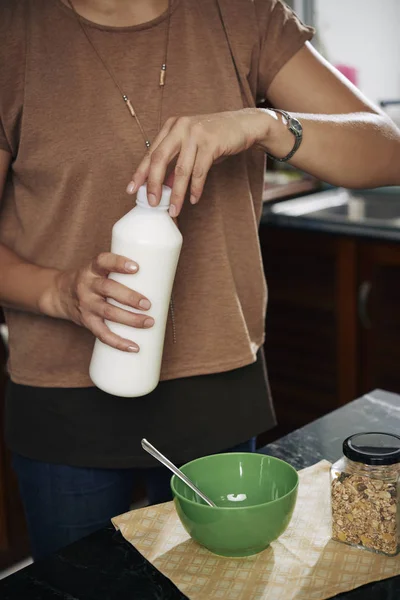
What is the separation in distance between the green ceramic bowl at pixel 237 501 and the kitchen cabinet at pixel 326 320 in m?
1.63

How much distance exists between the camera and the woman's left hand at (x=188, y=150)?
38.5 inches

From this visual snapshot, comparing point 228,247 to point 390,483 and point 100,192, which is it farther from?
point 390,483

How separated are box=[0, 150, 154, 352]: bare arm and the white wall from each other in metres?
2.54

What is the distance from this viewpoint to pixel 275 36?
1251mm

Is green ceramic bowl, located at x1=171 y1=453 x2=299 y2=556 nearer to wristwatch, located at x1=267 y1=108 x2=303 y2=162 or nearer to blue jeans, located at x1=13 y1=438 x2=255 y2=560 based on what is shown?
blue jeans, located at x1=13 y1=438 x2=255 y2=560

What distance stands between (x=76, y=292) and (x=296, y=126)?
1.28 ft

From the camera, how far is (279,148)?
116 centimetres

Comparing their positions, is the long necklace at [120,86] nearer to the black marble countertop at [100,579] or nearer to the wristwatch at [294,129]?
the wristwatch at [294,129]

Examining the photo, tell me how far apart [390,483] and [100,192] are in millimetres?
590

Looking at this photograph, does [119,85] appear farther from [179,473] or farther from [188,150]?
[179,473]

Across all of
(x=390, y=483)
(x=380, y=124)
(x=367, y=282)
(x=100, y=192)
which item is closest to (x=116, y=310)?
(x=100, y=192)

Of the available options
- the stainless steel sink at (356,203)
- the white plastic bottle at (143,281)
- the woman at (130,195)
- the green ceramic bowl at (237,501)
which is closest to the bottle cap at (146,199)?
the white plastic bottle at (143,281)

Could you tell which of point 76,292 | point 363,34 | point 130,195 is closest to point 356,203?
point 363,34

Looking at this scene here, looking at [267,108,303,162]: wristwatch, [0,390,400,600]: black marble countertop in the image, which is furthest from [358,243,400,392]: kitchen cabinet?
[0,390,400,600]: black marble countertop
